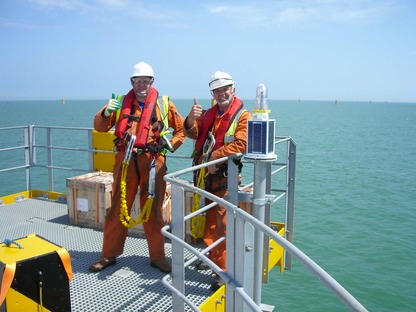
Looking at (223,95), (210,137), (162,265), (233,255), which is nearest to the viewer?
(233,255)

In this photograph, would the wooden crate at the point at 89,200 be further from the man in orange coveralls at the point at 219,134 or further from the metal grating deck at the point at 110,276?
the man in orange coveralls at the point at 219,134

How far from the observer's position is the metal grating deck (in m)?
3.89

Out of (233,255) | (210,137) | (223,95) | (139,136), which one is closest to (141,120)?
(139,136)

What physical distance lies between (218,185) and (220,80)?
1.02m

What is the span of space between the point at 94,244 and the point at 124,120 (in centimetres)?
179

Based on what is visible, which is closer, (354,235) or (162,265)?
(162,265)

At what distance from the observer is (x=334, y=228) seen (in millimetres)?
13461

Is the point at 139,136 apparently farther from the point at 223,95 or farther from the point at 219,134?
the point at 223,95

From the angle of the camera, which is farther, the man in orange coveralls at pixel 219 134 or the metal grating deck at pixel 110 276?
the man in orange coveralls at pixel 219 134

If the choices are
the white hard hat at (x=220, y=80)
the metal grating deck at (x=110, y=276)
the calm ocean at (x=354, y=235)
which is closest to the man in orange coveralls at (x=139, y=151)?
the metal grating deck at (x=110, y=276)

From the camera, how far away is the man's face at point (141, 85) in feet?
14.6

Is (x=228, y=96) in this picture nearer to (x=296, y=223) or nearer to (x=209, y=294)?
(x=209, y=294)

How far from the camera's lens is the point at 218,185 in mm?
4352

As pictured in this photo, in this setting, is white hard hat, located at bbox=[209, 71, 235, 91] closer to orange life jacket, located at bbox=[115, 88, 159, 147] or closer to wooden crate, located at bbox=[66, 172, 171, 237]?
orange life jacket, located at bbox=[115, 88, 159, 147]
